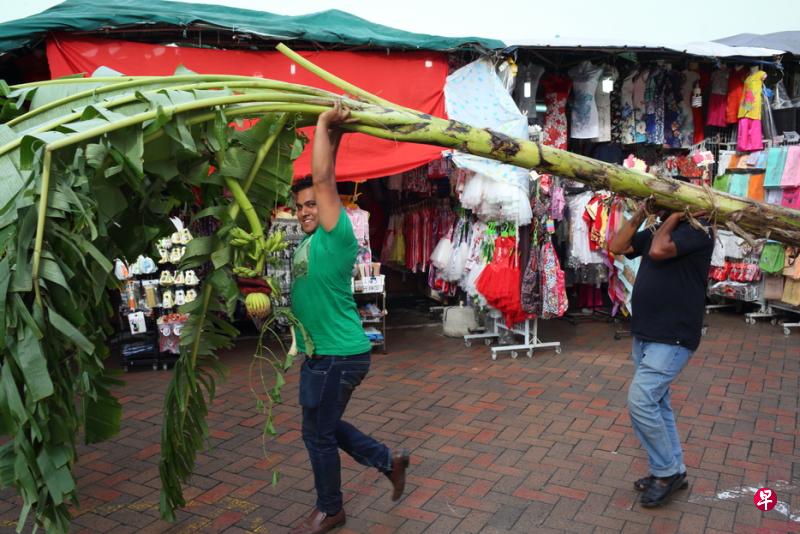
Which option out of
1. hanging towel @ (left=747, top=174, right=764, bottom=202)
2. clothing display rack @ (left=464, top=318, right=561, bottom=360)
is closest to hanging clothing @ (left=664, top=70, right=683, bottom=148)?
hanging towel @ (left=747, top=174, right=764, bottom=202)

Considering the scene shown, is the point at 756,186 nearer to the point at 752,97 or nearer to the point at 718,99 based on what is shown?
the point at 752,97

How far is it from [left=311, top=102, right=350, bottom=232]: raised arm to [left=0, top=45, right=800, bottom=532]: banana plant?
7 cm

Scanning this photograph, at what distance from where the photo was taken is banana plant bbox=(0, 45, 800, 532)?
2.26 m

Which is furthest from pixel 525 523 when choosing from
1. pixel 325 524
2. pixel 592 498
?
pixel 325 524

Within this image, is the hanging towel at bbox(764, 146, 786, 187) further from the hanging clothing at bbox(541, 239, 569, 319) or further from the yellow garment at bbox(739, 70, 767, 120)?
the hanging clothing at bbox(541, 239, 569, 319)

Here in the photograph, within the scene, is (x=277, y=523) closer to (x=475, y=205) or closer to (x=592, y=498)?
(x=592, y=498)

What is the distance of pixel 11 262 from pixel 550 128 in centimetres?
719

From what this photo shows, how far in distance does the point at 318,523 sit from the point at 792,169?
294 inches

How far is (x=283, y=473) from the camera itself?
4605 millimetres

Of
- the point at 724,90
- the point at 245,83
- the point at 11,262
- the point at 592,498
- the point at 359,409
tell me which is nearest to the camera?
the point at 11,262

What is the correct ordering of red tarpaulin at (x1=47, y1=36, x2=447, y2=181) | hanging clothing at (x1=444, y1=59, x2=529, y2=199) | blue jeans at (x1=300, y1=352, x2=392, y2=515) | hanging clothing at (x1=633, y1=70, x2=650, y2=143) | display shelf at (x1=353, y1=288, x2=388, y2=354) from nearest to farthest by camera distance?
blue jeans at (x1=300, y1=352, x2=392, y2=515) → red tarpaulin at (x1=47, y1=36, x2=447, y2=181) → hanging clothing at (x1=444, y1=59, x2=529, y2=199) → display shelf at (x1=353, y1=288, x2=388, y2=354) → hanging clothing at (x1=633, y1=70, x2=650, y2=143)

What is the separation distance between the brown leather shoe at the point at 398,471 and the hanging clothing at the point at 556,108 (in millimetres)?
5516

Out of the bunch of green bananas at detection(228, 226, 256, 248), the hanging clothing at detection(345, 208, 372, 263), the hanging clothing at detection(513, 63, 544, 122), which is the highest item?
the hanging clothing at detection(513, 63, 544, 122)

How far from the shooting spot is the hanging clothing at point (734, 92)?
355 inches
